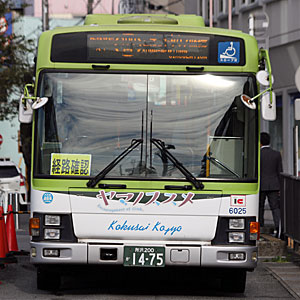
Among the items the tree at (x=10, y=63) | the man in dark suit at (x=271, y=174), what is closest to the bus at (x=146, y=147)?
the man in dark suit at (x=271, y=174)

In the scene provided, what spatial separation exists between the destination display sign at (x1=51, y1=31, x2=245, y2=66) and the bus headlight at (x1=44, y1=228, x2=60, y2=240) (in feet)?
6.17

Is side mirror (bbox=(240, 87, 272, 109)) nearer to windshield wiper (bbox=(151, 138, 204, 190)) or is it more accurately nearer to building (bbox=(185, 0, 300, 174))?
windshield wiper (bbox=(151, 138, 204, 190))

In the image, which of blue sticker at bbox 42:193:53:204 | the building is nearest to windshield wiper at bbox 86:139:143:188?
blue sticker at bbox 42:193:53:204

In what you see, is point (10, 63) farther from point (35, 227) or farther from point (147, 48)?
point (35, 227)

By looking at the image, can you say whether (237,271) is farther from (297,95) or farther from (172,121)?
(297,95)

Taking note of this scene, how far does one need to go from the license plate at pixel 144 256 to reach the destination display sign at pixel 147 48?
Result: 6.76 ft

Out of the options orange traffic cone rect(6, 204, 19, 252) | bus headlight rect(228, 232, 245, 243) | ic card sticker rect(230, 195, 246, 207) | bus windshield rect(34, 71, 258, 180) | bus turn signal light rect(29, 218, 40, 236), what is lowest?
orange traffic cone rect(6, 204, 19, 252)

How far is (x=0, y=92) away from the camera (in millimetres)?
37969

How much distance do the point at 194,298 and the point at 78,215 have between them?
64.4 inches

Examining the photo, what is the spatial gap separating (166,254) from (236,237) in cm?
77

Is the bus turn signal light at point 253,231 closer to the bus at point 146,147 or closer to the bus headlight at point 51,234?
the bus at point 146,147

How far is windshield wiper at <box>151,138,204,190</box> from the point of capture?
10.3 m

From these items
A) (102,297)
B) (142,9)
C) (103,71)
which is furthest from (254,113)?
(142,9)

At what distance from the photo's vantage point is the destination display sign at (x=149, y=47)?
10.7 metres
